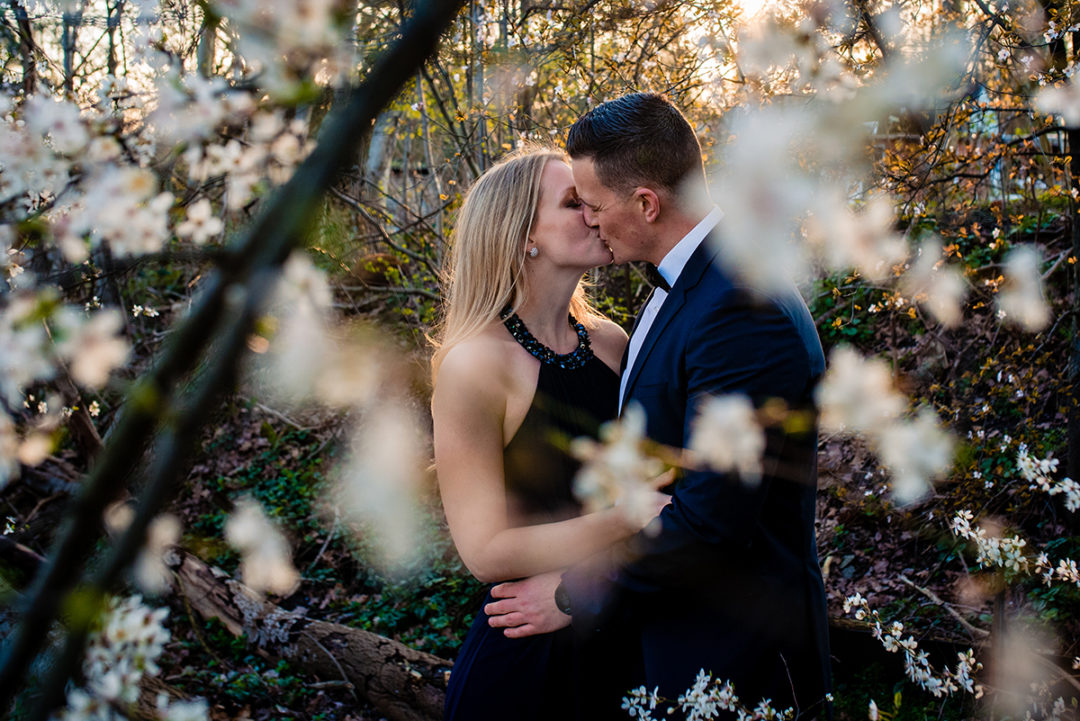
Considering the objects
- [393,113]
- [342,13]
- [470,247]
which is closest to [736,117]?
[470,247]

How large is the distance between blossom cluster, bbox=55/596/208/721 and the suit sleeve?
0.92 m

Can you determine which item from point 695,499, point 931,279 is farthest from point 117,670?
point 931,279

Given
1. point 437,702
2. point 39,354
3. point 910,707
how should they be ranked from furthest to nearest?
point 437,702 → point 910,707 → point 39,354

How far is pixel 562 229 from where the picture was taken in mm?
2178

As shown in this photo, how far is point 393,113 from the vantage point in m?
5.78

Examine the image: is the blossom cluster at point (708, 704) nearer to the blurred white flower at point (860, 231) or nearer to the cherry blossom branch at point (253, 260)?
the cherry blossom branch at point (253, 260)

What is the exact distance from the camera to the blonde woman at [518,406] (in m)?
1.91

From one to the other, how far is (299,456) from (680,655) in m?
5.82

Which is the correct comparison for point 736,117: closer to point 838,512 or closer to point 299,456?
point 838,512

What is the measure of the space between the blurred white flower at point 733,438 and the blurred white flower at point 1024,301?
298 cm

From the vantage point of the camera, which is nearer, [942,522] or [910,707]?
[910,707]

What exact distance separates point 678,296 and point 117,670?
54.6 inches

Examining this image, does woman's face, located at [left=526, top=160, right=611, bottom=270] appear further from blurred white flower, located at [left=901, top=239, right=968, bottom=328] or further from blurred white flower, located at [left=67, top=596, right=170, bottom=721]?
blurred white flower, located at [left=901, top=239, right=968, bottom=328]

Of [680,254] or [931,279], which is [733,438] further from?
[931,279]
